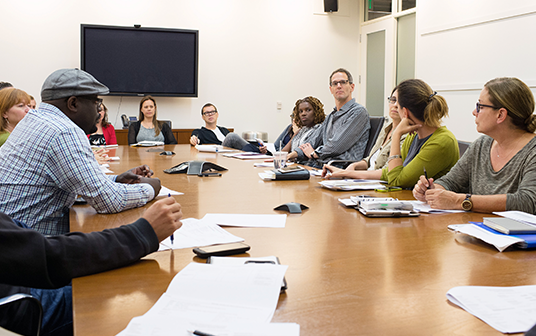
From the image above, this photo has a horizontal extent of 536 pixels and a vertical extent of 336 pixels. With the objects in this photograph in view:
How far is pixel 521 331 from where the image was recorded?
73cm

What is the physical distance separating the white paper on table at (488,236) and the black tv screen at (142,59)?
545cm

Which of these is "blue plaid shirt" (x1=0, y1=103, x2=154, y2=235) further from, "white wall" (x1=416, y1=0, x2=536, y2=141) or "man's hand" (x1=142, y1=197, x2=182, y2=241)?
"white wall" (x1=416, y1=0, x2=536, y2=141)

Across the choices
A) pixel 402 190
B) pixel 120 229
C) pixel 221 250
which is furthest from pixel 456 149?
pixel 120 229

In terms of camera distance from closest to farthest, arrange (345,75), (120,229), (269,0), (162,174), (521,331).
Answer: (521,331) < (120,229) < (162,174) < (345,75) < (269,0)

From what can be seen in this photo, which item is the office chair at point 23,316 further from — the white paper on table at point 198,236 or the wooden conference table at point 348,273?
the white paper on table at point 198,236

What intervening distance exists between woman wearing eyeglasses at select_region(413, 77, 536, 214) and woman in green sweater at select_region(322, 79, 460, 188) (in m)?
0.16

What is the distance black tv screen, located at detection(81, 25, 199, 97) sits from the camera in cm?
598

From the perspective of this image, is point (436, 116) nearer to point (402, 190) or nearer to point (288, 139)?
point (402, 190)

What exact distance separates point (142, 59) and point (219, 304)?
588 centimetres

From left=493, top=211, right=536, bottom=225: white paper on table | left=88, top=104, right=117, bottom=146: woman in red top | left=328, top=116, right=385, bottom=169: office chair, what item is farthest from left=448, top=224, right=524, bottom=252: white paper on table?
left=88, top=104, right=117, bottom=146: woman in red top

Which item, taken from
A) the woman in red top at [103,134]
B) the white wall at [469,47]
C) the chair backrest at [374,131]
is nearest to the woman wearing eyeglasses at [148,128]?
the woman in red top at [103,134]

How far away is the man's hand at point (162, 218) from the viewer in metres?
1.12

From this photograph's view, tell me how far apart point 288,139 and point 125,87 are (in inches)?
104

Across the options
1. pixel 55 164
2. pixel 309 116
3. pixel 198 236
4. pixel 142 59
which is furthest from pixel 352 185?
pixel 142 59
